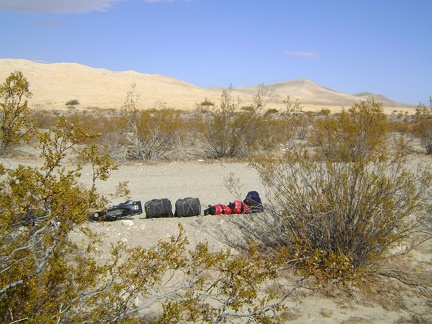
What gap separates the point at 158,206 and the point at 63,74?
76.9m

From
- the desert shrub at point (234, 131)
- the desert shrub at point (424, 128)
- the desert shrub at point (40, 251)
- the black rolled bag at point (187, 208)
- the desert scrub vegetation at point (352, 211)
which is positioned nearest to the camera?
the desert shrub at point (40, 251)

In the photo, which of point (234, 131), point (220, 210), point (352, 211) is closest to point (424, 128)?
point (234, 131)

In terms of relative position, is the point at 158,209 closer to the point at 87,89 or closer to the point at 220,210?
the point at 220,210

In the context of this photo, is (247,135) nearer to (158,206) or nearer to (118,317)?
(158,206)

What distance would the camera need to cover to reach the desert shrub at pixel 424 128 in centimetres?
1784

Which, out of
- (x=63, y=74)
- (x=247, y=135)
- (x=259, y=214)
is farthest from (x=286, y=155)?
(x=63, y=74)

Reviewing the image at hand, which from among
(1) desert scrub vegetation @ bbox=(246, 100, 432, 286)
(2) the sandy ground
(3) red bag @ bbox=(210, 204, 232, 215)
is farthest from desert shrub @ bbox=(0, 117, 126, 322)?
(3) red bag @ bbox=(210, 204, 232, 215)

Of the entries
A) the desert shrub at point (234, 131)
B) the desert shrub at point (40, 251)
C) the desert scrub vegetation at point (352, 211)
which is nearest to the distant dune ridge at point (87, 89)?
the desert shrub at point (234, 131)

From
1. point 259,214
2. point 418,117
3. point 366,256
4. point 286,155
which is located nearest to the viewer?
point 366,256

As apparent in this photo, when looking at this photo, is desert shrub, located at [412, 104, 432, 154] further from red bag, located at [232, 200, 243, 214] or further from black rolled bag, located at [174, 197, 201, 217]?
black rolled bag, located at [174, 197, 201, 217]

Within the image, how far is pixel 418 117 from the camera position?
64.7 feet

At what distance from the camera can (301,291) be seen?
5812 millimetres

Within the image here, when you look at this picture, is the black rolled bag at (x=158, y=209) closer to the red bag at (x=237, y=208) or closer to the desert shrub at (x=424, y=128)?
the red bag at (x=237, y=208)

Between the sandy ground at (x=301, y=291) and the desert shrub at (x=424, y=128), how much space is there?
9390mm
